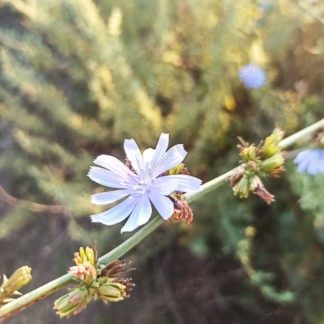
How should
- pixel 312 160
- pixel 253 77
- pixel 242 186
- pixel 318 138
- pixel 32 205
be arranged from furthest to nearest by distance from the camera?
pixel 32 205 < pixel 253 77 < pixel 312 160 < pixel 318 138 < pixel 242 186

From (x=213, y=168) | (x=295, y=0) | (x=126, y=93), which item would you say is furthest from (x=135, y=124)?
(x=295, y=0)

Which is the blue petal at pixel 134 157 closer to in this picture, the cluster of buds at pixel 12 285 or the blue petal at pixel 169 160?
the blue petal at pixel 169 160

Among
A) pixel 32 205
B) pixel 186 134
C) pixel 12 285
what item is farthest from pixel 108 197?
pixel 32 205

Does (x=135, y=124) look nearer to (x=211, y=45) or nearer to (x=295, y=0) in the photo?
(x=211, y=45)

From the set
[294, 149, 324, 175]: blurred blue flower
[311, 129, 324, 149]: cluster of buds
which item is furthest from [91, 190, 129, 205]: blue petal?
[294, 149, 324, 175]: blurred blue flower

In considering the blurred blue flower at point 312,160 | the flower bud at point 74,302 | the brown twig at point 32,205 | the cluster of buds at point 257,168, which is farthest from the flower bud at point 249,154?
the brown twig at point 32,205

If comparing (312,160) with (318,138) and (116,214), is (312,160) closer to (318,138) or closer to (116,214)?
(318,138)
